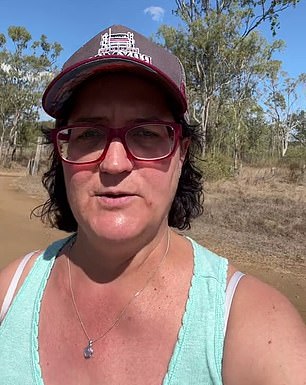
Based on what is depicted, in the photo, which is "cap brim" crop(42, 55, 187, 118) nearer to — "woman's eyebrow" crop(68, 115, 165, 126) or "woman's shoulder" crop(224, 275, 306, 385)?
"woman's eyebrow" crop(68, 115, 165, 126)

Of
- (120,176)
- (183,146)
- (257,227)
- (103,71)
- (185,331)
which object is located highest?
(103,71)

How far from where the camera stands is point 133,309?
1169mm

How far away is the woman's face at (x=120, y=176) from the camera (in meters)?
1.09

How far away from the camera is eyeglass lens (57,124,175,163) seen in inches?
43.9

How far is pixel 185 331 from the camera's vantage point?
1008 mm

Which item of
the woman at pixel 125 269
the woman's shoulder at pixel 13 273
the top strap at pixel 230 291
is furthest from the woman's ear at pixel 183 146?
the woman's shoulder at pixel 13 273

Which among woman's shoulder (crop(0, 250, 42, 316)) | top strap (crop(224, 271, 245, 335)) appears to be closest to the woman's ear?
top strap (crop(224, 271, 245, 335))

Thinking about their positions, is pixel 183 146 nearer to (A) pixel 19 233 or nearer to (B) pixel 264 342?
(B) pixel 264 342

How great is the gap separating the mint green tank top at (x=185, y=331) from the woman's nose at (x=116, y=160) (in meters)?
0.31

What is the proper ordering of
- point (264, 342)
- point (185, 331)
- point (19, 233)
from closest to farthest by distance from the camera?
point (264, 342) → point (185, 331) → point (19, 233)

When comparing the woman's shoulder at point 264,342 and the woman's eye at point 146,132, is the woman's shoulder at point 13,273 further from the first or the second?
the woman's shoulder at point 264,342

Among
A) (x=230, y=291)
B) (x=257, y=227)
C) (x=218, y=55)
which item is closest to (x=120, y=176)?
(x=230, y=291)

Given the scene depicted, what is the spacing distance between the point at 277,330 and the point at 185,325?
0.21 metres

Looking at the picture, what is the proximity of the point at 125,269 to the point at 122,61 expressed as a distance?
0.53 meters
